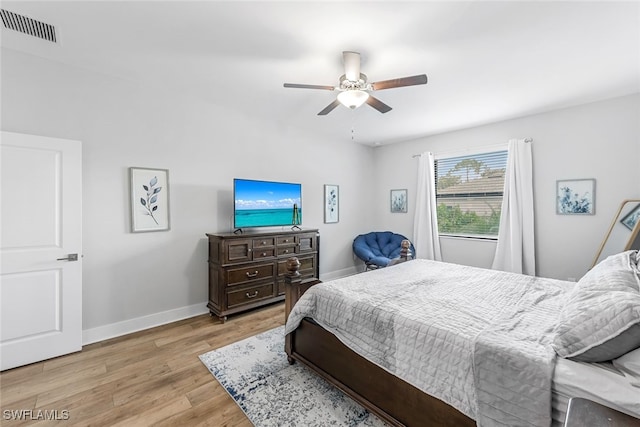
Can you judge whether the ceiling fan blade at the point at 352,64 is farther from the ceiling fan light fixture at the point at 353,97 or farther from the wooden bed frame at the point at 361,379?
the wooden bed frame at the point at 361,379

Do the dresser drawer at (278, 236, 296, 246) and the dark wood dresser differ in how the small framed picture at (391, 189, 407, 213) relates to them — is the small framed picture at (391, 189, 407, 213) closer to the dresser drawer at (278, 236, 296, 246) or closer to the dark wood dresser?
the dark wood dresser

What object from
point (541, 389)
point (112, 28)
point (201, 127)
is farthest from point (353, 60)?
point (541, 389)

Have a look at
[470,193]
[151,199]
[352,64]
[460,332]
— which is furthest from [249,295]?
[470,193]

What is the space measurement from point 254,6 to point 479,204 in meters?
4.24

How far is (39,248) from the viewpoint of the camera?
2.33 m

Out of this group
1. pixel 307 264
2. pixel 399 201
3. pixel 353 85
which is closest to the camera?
pixel 353 85

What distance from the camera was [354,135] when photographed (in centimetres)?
488

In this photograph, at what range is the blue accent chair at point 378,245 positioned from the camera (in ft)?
15.6

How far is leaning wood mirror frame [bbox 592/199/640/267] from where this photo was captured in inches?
118

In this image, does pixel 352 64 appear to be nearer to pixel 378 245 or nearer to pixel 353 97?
pixel 353 97

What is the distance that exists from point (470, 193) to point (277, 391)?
419cm

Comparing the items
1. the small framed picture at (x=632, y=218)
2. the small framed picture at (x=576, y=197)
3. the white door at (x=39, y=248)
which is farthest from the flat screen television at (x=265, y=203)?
the small framed picture at (x=632, y=218)

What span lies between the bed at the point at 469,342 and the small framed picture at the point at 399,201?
9.61 feet

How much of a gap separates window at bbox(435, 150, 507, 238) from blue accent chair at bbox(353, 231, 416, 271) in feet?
2.74
